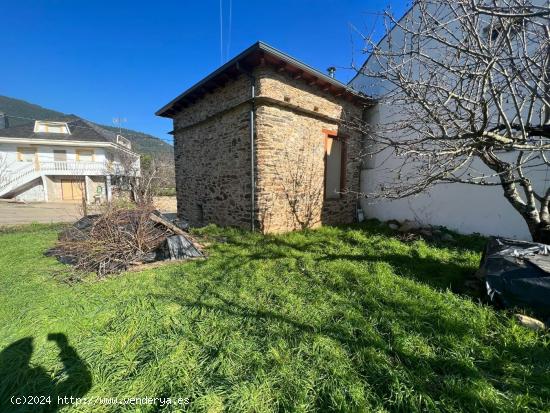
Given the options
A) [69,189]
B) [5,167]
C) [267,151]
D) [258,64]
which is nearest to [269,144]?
[267,151]

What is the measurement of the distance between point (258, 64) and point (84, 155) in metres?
23.9

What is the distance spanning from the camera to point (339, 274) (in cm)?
366

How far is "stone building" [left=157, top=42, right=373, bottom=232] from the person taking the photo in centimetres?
553

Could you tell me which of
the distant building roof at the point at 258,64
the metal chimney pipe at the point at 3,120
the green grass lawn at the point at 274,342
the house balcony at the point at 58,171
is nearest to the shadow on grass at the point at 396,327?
the green grass lawn at the point at 274,342

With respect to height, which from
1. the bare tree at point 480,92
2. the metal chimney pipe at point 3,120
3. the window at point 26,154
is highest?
the metal chimney pipe at point 3,120

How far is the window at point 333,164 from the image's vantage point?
7.20 meters

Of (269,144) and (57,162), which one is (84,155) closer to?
(57,162)

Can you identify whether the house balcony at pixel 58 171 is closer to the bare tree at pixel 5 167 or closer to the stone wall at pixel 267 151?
the bare tree at pixel 5 167

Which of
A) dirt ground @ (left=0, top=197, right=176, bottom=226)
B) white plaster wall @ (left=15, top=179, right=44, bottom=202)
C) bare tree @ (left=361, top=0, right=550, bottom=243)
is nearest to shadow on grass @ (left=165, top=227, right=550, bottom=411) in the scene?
bare tree @ (left=361, top=0, right=550, bottom=243)

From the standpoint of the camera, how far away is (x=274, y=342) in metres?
2.20

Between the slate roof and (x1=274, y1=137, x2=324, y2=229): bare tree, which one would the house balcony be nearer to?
the slate roof

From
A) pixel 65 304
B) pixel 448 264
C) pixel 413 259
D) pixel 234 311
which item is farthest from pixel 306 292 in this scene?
pixel 65 304

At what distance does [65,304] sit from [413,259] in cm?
563

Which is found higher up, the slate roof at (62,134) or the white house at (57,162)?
the slate roof at (62,134)
